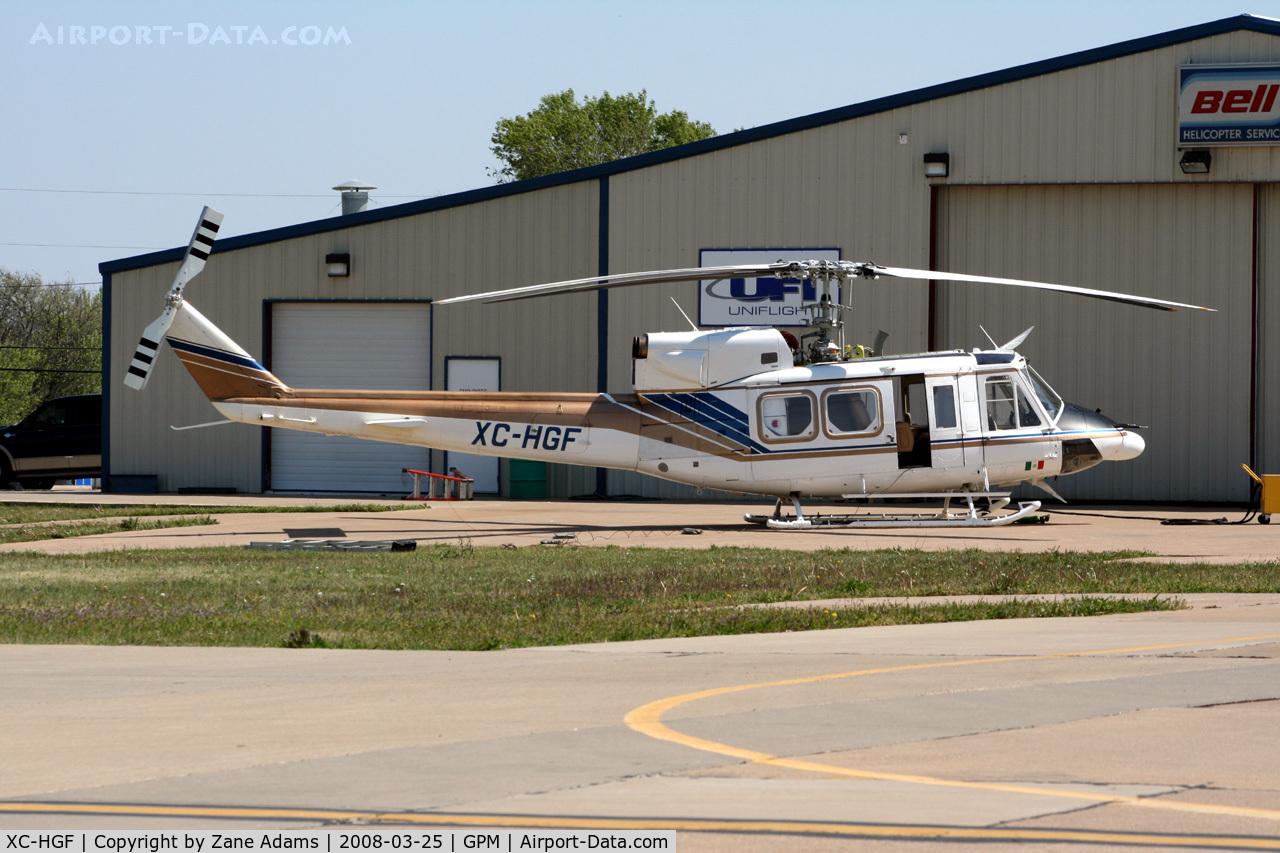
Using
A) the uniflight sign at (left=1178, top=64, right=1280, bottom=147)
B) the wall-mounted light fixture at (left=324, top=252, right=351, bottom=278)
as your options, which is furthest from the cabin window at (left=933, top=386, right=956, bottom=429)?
the wall-mounted light fixture at (left=324, top=252, right=351, bottom=278)

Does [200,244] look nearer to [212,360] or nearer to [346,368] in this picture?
[212,360]

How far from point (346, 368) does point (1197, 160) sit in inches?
714

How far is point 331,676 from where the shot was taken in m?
8.73

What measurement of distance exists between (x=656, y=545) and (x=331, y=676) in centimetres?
972

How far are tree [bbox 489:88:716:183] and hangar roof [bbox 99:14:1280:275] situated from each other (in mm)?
64121

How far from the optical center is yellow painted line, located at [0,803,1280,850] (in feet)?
16.2

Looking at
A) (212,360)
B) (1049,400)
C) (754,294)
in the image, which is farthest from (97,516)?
(1049,400)

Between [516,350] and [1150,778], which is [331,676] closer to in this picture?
[1150,778]

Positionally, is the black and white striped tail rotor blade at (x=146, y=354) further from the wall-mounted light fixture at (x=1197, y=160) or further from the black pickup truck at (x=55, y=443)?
the wall-mounted light fixture at (x=1197, y=160)

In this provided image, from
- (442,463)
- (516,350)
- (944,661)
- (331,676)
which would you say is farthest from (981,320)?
(331,676)

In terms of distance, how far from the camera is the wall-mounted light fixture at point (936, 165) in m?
27.6

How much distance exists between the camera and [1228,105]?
26.8 m

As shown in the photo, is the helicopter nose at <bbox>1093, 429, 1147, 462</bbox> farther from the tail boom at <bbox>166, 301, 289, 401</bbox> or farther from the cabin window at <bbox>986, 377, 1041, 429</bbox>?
the tail boom at <bbox>166, 301, 289, 401</bbox>

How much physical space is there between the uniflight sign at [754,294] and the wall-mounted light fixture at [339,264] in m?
7.75
